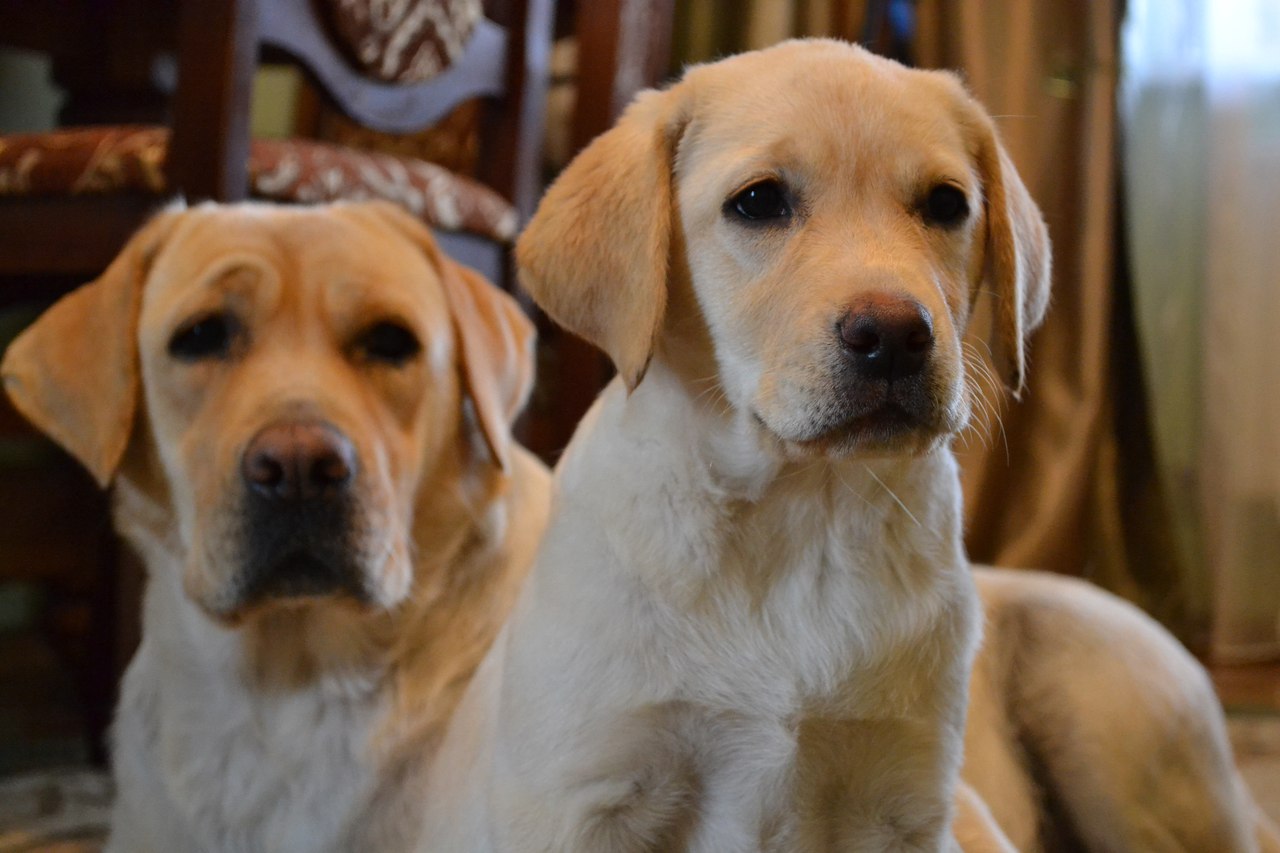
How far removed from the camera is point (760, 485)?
1151 mm

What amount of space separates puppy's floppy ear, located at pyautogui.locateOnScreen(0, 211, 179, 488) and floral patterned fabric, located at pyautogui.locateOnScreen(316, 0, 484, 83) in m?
0.54

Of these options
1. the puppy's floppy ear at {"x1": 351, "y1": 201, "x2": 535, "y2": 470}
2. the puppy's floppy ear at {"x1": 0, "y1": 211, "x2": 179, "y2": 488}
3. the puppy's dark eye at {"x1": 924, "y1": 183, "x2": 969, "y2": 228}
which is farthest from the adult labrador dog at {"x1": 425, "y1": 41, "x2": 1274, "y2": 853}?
the puppy's floppy ear at {"x1": 0, "y1": 211, "x2": 179, "y2": 488}

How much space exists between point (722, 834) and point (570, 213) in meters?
→ 0.60

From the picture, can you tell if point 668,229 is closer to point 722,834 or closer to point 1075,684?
point 722,834

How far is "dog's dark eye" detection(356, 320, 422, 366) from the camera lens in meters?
1.47

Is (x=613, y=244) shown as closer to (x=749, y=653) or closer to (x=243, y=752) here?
(x=749, y=653)

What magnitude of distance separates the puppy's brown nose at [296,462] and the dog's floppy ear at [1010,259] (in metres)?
0.70

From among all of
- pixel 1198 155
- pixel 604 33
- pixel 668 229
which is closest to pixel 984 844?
pixel 668 229

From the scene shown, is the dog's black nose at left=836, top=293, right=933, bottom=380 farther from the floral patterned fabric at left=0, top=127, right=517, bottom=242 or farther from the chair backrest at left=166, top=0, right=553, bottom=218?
the floral patterned fabric at left=0, top=127, right=517, bottom=242

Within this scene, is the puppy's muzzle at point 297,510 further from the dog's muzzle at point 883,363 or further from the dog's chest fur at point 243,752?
the dog's muzzle at point 883,363

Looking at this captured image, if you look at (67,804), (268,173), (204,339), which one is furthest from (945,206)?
(67,804)

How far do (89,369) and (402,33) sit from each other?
2.54 ft

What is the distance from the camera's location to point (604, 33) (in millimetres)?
2516

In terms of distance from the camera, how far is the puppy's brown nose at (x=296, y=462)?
1.27m
